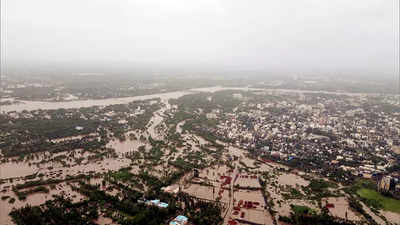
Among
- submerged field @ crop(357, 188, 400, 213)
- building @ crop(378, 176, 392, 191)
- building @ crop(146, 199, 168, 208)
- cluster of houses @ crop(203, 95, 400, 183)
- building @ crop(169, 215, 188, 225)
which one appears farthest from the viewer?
cluster of houses @ crop(203, 95, 400, 183)

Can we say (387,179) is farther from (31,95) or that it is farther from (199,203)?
(31,95)

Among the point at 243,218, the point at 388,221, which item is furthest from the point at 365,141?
the point at 243,218

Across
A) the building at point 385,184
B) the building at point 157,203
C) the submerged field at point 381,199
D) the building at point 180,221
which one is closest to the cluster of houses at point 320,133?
the building at point 385,184

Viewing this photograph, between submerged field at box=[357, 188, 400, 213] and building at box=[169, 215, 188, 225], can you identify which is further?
submerged field at box=[357, 188, 400, 213]

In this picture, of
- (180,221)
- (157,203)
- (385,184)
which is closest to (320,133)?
(385,184)

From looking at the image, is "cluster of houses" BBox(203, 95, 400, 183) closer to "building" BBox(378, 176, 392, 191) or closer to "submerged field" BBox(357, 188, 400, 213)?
"building" BBox(378, 176, 392, 191)

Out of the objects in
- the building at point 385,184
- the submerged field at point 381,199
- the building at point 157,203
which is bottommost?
the submerged field at point 381,199

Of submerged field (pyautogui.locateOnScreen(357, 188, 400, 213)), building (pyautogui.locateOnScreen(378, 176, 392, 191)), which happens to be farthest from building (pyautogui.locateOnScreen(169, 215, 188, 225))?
building (pyautogui.locateOnScreen(378, 176, 392, 191))

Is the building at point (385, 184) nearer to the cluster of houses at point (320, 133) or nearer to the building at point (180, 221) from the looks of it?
the cluster of houses at point (320, 133)
